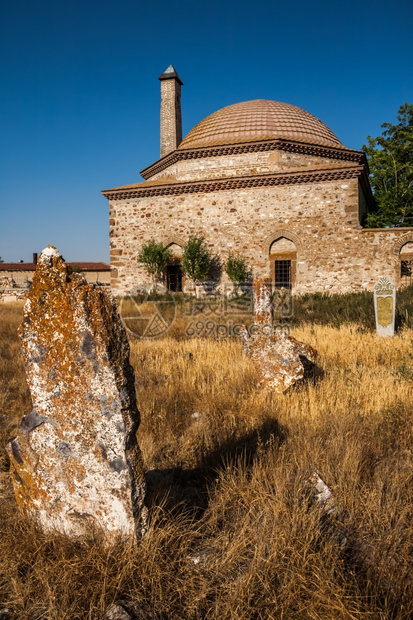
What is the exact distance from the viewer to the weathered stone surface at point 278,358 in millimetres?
4699

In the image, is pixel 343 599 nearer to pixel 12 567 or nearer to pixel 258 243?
pixel 12 567

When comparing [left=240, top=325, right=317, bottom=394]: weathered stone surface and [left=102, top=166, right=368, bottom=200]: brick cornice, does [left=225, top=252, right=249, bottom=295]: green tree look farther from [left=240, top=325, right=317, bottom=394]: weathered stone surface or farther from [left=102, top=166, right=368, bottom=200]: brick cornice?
[left=240, top=325, right=317, bottom=394]: weathered stone surface

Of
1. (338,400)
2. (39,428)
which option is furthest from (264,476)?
(338,400)

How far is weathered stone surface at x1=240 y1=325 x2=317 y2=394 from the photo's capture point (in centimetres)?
470

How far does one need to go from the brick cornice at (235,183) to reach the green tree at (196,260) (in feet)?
8.13

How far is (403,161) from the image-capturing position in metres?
23.4

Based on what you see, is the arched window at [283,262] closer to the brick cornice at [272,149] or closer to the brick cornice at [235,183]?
the brick cornice at [235,183]

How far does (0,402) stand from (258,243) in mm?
13938

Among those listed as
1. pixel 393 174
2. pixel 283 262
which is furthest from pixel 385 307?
pixel 393 174

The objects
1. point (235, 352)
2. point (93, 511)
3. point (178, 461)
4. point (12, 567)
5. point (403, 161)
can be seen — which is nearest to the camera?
point (12, 567)

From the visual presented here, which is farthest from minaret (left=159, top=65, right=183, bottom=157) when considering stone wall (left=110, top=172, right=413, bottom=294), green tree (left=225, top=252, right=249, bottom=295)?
green tree (left=225, top=252, right=249, bottom=295)

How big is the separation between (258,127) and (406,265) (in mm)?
10118

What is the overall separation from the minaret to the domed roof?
5.54 ft

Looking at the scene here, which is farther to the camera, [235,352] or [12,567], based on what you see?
[235,352]
